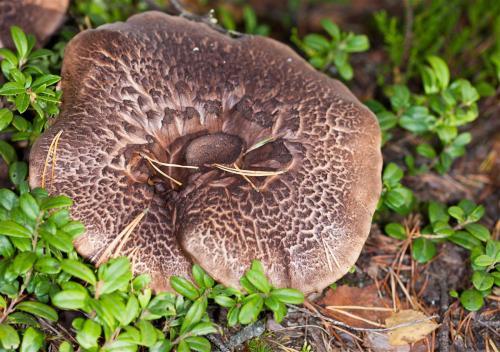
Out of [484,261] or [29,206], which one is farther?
[484,261]

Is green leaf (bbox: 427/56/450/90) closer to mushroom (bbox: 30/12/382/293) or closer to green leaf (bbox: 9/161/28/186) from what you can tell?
mushroom (bbox: 30/12/382/293)

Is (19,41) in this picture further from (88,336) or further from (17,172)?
(88,336)

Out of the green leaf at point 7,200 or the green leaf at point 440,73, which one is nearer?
the green leaf at point 7,200

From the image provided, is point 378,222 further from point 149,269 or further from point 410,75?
point 149,269

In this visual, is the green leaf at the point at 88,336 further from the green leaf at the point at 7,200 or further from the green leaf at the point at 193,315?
the green leaf at the point at 7,200

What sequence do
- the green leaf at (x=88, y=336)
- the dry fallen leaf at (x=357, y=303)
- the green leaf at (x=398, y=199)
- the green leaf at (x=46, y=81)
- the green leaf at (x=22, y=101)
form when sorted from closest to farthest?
the green leaf at (x=88, y=336)
the green leaf at (x=22, y=101)
the green leaf at (x=46, y=81)
the dry fallen leaf at (x=357, y=303)
the green leaf at (x=398, y=199)

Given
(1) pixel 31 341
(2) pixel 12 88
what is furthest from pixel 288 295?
(2) pixel 12 88

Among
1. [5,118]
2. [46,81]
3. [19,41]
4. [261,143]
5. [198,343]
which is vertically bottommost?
[198,343]

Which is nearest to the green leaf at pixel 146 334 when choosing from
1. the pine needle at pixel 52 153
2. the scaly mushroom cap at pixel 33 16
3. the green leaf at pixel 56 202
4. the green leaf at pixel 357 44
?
the green leaf at pixel 56 202
